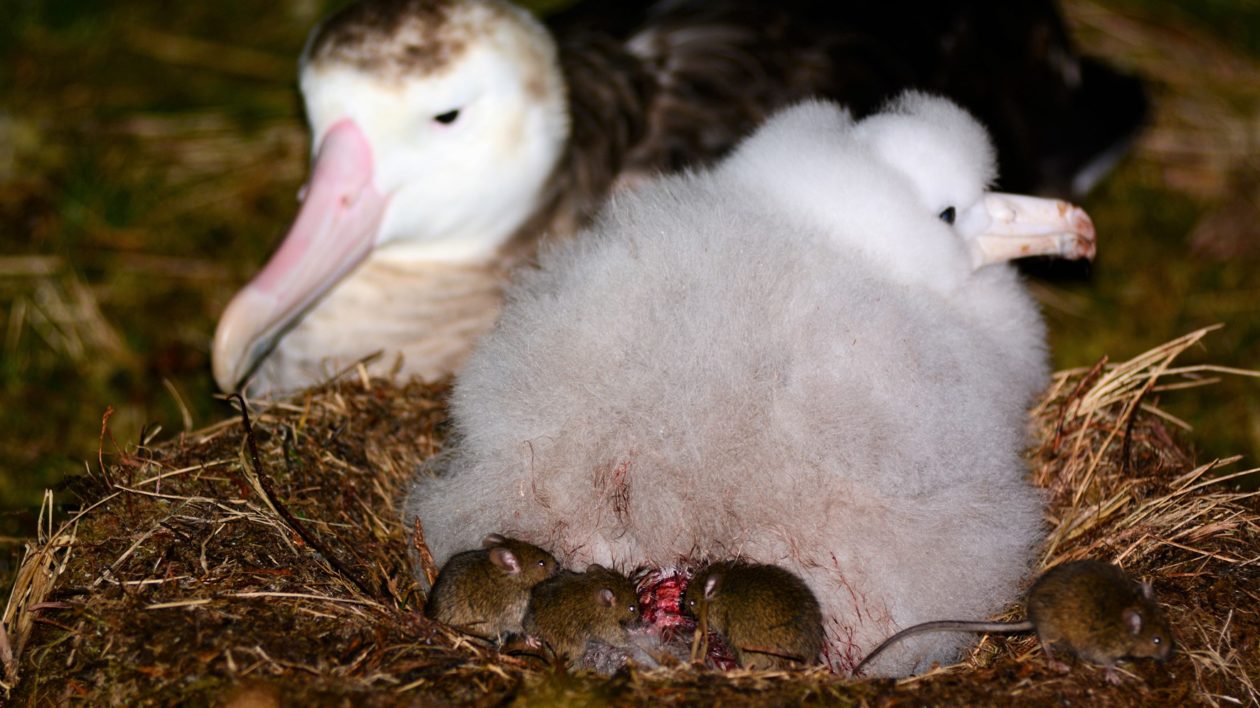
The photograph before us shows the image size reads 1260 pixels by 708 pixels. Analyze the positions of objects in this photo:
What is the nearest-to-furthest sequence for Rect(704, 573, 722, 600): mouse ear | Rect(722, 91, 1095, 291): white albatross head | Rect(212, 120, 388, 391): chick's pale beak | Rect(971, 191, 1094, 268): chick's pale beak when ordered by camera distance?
1. Rect(704, 573, 722, 600): mouse ear
2. Rect(722, 91, 1095, 291): white albatross head
3. Rect(971, 191, 1094, 268): chick's pale beak
4. Rect(212, 120, 388, 391): chick's pale beak

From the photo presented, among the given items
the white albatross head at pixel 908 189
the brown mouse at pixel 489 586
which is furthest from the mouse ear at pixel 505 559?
the white albatross head at pixel 908 189

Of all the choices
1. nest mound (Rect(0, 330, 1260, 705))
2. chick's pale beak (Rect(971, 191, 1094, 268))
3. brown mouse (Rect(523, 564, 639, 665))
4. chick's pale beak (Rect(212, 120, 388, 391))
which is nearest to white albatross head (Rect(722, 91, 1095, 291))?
chick's pale beak (Rect(971, 191, 1094, 268))

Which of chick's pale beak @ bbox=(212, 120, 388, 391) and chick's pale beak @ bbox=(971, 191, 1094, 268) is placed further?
chick's pale beak @ bbox=(212, 120, 388, 391)

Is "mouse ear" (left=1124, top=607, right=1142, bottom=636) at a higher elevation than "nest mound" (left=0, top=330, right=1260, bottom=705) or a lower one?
higher

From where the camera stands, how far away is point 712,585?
2342mm

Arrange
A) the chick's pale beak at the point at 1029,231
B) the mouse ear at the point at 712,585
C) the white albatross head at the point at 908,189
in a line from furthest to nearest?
the chick's pale beak at the point at 1029,231
the white albatross head at the point at 908,189
the mouse ear at the point at 712,585

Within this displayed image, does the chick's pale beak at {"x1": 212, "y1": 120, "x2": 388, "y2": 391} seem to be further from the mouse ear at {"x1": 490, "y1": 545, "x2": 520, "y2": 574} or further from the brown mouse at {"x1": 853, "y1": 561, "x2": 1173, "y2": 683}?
the brown mouse at {"x1": 853, "y1": 561, "x2": 1173, "y2": 683}

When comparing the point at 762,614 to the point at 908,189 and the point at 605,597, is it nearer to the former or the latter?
the point at 605,597

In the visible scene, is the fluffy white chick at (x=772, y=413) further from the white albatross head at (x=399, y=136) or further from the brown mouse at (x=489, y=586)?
the white albatross head at (x=399, y=136)

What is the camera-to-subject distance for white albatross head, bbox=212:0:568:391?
10.8 feet

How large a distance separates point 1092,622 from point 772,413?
681 millimetres

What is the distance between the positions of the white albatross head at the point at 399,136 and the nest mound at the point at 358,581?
12.5 inches

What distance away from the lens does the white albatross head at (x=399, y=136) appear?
3299 millimetres

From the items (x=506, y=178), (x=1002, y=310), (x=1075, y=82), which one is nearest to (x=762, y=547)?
(x=1002, y=310)
